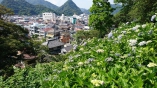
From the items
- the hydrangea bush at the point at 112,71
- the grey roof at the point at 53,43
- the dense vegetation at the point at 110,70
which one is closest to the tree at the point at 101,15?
the dense vegetation at the point at 110,70

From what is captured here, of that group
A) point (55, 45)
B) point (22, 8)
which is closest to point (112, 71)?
point (55, 45)

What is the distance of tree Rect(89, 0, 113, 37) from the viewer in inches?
765

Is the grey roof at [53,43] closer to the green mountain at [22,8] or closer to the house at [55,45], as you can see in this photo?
the house at [55,45]

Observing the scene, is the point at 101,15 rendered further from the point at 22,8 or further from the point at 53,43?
the point at 22,8

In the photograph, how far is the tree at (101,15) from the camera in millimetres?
19438

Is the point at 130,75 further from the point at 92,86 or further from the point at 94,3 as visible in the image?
the point at 94,3

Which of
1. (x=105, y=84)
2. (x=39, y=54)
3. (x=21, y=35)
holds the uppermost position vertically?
(x=105, y=84)

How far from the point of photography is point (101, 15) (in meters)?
19.5

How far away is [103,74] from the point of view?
2791 millimetres

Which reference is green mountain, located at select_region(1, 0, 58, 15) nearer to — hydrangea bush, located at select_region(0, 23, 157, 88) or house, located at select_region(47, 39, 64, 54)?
house, located at select_region(47, 39, 64, 54)

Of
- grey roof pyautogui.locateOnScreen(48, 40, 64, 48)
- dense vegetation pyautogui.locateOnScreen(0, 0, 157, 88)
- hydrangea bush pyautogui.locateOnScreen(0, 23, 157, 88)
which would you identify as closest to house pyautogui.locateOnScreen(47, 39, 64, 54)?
grey roof pyautogui.locateOnScreen(48, 40, 64, 48)

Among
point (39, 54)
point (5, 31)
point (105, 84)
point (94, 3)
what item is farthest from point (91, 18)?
point (105, 84)

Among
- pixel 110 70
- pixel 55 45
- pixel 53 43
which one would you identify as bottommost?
pixel 55 45

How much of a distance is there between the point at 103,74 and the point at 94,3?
17.4 m
